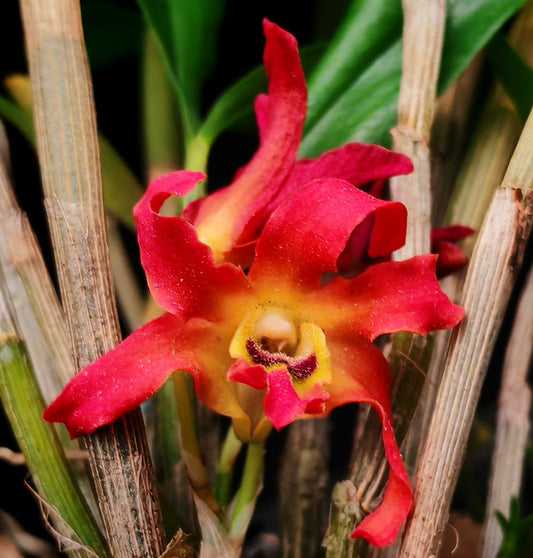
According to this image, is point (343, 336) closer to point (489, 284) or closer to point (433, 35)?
point (489, 284)

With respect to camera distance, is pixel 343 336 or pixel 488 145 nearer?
pixel 343 336

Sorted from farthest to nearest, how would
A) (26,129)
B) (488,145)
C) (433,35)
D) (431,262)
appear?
(26,129)
(488,145)
(433,35)
(431,262)

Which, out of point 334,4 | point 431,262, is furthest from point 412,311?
point 334,4

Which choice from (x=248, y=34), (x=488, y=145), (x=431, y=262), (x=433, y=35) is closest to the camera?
(x=431, y=262)

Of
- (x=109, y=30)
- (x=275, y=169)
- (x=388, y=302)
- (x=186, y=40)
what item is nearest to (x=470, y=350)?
(x=388, y=302)

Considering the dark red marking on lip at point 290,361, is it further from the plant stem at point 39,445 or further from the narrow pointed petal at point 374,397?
the plant stem at point 39,445

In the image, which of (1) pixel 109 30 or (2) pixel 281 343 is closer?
(2) pixel 281 343

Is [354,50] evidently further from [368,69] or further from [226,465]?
[226,465]
